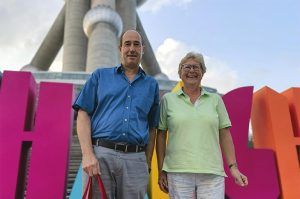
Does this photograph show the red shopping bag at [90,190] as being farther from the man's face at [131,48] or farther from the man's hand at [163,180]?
the man's face at [131,48]

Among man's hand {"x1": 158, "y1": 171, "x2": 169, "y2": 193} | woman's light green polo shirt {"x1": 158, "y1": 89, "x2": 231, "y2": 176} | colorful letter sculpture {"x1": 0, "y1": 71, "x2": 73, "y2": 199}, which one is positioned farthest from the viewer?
colorful letter sculpture {"x1": 0, "y1": 71, "x2": 73, "y2": 199}

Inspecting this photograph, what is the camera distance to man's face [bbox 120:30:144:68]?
118 inches

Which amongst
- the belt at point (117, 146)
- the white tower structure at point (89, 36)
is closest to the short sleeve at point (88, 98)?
the belt at point (117, 146)

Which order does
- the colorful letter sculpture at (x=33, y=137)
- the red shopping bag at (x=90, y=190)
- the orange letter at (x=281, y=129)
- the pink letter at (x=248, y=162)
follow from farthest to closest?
the orange letter at (x=281, y=129)
the pink letter at (x=248, y=162)
the colorful letter sculpture at (x=33, y=137)
the red shopping bag at (x=90, y=190)

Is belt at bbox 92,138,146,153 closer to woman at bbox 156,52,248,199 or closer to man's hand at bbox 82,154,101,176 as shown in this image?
man's hand at bbox 82,154,101,176

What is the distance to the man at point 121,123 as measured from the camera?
274 centimetres

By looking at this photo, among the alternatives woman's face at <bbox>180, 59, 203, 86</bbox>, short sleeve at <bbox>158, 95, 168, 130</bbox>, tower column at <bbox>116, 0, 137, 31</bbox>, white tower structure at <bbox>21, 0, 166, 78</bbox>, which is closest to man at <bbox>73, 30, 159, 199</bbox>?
short sleeve at <bbox>158, 95, 168, 130</bbox>

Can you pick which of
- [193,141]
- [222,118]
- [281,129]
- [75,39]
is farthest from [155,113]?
[75,39]

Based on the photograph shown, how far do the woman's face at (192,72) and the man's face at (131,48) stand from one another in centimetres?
51

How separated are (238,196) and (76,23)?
2514 centimetres

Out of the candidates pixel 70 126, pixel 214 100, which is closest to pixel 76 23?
pixel 70 126

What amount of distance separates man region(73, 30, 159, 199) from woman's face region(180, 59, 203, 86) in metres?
0.33

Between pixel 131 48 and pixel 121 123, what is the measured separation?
0.65 metres

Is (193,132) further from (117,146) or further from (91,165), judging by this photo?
(91,165)
